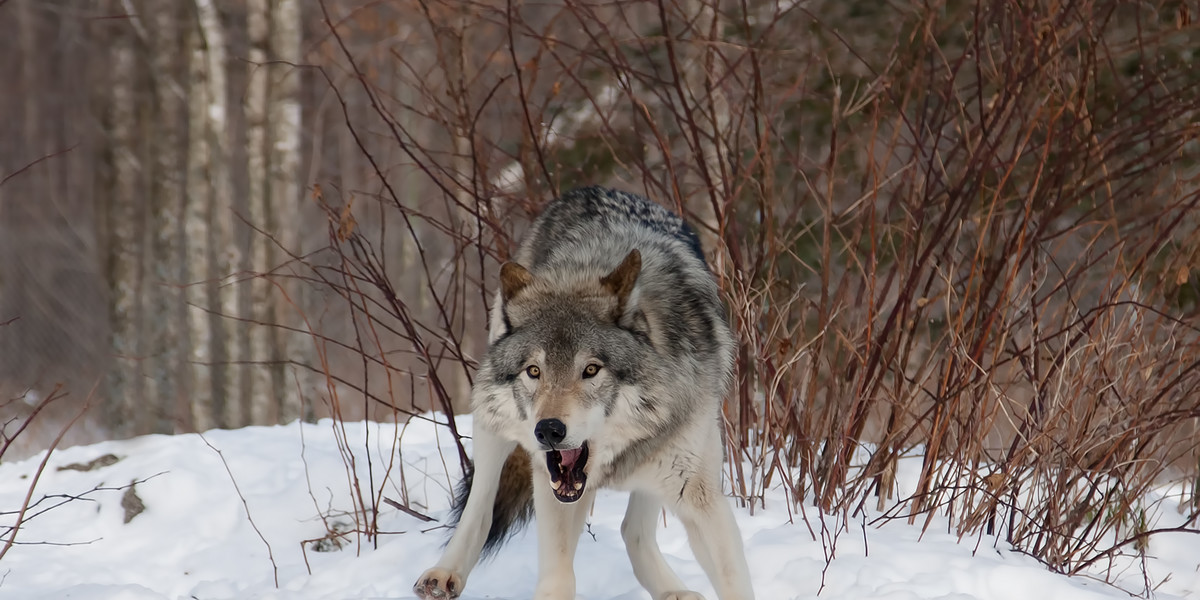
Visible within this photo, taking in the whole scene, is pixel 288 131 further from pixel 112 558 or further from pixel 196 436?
pixel 112 558

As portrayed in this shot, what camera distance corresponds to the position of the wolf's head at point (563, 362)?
3.10 metres

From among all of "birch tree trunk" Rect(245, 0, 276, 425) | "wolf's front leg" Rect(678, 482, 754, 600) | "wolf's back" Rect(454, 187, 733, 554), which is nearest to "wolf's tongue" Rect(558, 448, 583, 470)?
"wolf's back" Rect(454, 187, 733, 554)

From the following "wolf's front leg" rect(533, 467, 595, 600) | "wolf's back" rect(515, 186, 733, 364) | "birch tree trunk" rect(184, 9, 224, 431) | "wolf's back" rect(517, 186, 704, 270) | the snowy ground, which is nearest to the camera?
"wolf's front leg" rect(533, 467, 595, 600)

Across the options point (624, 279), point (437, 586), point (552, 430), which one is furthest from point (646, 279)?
point (437, 586)

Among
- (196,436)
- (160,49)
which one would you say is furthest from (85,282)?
(196,436)

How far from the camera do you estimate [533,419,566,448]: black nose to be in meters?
2.98

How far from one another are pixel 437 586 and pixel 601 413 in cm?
96

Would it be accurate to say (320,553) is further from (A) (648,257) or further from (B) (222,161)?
(B) (222,161)

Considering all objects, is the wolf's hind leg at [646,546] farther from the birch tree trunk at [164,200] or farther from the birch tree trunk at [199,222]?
the birch tree trunk at [164,200]

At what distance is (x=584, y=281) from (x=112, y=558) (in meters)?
2.76

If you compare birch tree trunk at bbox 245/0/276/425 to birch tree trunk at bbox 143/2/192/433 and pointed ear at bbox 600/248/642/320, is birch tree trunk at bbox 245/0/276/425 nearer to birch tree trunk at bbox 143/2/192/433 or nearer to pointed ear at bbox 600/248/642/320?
birch tree trunk at bbox 143/2/192/433

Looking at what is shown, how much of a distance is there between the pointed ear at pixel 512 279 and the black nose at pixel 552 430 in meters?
0.70

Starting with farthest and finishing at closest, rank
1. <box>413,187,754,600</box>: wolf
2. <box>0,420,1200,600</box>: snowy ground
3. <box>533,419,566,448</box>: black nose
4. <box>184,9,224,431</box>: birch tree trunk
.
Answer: <box>184,9,224,431</box>: birch tree trunk → <box>0,420,1200,600</box>: snowy ground → <box>413,187,754,600</box>: wolf → <box>533,419,566,448</box>: black nose

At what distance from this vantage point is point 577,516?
12.0 ft
